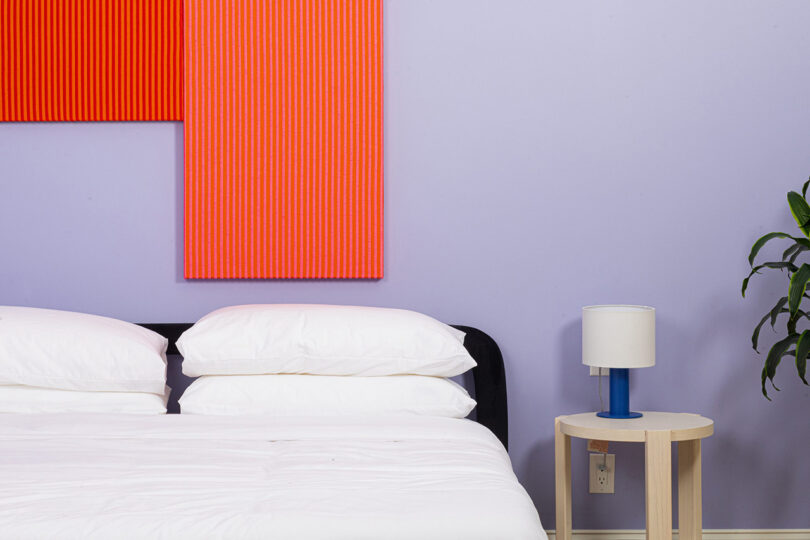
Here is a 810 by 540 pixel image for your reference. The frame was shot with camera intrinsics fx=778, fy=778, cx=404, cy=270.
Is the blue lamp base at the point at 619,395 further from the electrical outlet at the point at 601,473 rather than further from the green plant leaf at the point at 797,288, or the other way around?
the green plant leaf at the point at 797,288

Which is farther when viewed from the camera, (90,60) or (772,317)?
(90,60)

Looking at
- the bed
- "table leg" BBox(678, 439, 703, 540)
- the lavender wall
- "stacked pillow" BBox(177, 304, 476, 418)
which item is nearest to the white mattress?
the bed

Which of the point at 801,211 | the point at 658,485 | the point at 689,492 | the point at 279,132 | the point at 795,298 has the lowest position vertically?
Answer: the point at 689,492

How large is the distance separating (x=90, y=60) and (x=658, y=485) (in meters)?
2.13

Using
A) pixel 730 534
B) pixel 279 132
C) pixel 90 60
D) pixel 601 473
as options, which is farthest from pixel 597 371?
pixel 90 60

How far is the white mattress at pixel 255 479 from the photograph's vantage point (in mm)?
1163

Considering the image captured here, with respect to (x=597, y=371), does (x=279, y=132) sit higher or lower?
higher

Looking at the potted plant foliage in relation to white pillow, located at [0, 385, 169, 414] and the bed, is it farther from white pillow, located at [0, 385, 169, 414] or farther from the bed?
white pillow, located at [0, 385, 169, 414]

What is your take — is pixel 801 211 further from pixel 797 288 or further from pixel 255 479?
pixel 255 479

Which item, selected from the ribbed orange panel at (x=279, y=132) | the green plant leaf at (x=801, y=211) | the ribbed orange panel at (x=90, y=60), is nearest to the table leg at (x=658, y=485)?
the green plant leaf at (x=801, y=211)

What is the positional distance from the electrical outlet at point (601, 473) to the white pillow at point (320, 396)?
26.3 inches

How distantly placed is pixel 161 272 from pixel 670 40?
1.81 metres

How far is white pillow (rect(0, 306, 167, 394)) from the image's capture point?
2016 millimetres

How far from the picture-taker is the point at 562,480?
2.27 metres
